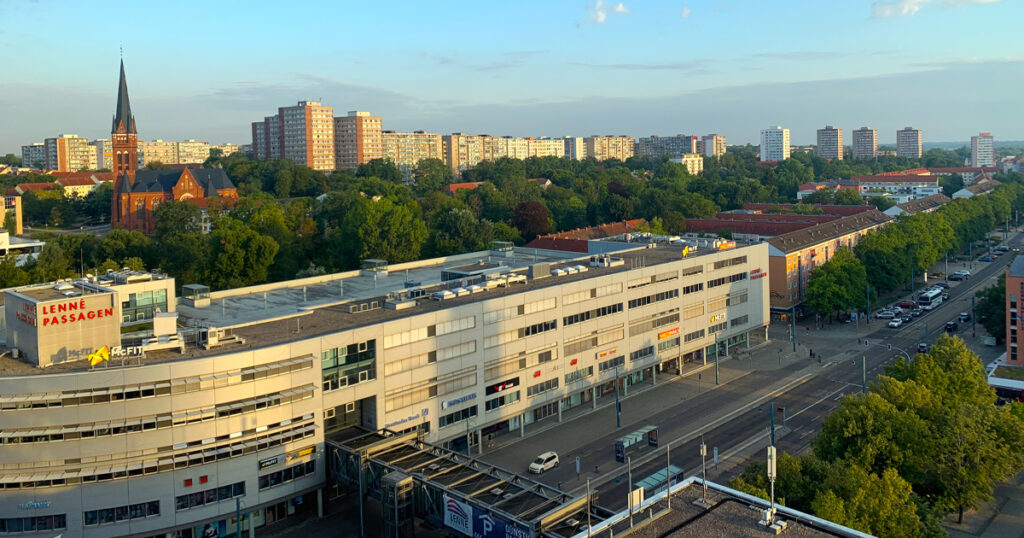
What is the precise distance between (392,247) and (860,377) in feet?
165

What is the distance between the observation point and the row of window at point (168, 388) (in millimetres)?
31219

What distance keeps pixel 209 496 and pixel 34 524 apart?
6554 millimetres

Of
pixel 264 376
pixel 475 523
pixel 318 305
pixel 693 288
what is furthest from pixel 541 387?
pixel 264 376

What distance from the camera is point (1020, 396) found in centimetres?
5059

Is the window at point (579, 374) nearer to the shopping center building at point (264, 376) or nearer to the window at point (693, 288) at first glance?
the shopping center building at point (264, 376)

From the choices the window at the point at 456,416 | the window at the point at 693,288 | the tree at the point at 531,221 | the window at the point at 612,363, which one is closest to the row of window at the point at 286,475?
the window at the point at 456,416

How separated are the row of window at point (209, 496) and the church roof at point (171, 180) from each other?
317 feet

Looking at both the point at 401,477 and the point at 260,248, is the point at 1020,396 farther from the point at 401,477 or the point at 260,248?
the point at 260,248

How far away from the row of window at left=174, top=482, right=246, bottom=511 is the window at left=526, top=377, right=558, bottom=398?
1896cm

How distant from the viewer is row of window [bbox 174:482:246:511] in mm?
33000

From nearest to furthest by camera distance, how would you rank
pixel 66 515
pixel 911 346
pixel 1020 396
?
pixel 66 515 < pixel 1020 396 < pixel 911 346

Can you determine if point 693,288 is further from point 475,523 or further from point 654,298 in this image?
point 475,523

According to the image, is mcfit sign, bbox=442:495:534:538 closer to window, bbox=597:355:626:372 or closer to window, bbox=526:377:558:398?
window, bbox=526:377:558:398

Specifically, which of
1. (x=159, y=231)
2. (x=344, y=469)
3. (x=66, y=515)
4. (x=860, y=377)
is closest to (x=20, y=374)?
(x=66, y=515)
